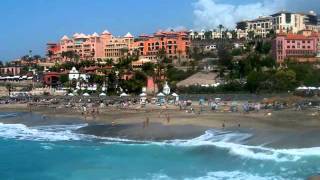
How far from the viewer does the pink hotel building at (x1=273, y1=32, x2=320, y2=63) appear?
108 m

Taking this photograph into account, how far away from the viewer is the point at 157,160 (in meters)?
28.2

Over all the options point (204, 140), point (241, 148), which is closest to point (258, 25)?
point (204, 140)

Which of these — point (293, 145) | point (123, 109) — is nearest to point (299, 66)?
point (123, 109)

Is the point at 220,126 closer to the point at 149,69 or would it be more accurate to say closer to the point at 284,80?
the point at 284,80

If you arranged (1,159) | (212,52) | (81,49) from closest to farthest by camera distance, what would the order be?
1. (1,159)
2. (212,52)
3. (81,49)

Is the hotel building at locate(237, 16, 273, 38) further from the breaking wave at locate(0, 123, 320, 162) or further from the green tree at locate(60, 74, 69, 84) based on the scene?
the breaking wave at locate(0, 123, 320, 162)

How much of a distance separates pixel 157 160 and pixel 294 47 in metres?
87.2

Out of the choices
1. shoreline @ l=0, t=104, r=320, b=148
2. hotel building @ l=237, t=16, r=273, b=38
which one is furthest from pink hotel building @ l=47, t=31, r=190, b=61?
shoreline @ l=0, t=104, r=320, b=148

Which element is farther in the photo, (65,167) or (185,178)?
(65,167)

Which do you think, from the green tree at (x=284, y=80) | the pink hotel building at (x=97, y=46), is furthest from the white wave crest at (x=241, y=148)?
the pink hotel building at (x=97, y=46)

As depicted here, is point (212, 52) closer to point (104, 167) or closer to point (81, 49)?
point (81, 49)

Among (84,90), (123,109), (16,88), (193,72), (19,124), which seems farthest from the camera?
(16,88)

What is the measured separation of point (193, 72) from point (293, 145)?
2905 inches

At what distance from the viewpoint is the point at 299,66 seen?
83875mm
